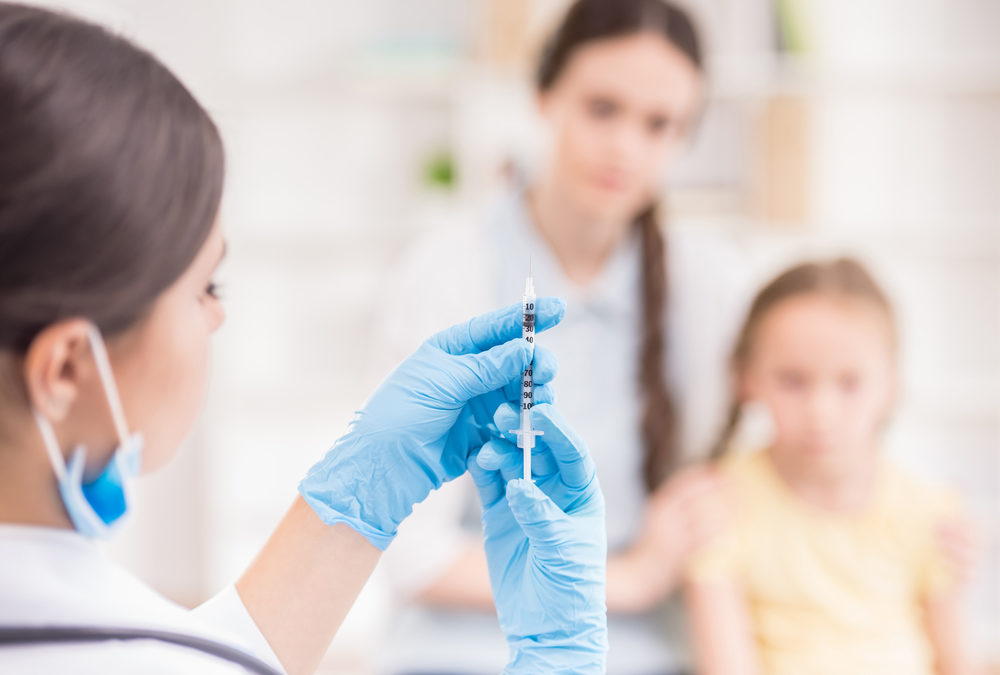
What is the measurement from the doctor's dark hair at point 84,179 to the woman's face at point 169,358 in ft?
0.06

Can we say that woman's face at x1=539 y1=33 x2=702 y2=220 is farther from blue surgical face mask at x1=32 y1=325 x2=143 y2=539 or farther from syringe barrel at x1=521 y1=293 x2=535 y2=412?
blue surgical face mask at x1=32 y1=325 x2=143 y2=539

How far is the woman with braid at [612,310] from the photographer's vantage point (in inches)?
51.6

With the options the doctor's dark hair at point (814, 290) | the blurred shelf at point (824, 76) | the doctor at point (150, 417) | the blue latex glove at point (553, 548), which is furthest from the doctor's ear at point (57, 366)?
the blurred shelf at point (824, 76)

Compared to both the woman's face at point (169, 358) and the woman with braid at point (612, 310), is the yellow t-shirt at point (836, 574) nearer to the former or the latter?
the woman with braid at point (612, 310)

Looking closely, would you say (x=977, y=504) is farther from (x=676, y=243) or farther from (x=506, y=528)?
(x=506, y=528)

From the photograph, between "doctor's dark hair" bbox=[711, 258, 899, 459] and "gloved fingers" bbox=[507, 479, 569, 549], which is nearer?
"gloved fingers" bbox=[507, 479, 569, 549]

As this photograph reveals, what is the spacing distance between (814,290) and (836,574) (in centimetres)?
44

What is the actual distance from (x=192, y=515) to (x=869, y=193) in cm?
276

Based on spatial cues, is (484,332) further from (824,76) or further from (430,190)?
(824,76)

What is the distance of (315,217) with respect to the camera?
9.84ft

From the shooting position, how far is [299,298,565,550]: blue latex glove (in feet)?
2.52

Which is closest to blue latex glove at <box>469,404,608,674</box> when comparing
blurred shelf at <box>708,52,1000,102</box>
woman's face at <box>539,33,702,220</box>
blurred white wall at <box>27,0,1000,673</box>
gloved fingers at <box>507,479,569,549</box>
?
gloved fingers at <box>507,479,569,549</box>

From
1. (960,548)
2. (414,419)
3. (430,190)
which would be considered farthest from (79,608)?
(430,190)

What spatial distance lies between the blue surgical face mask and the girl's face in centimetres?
98
